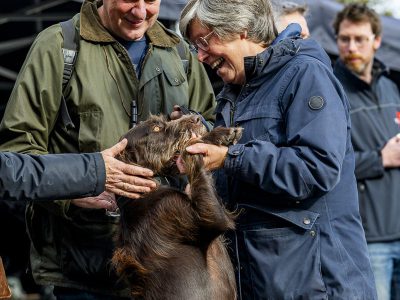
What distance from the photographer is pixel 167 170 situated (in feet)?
13.5

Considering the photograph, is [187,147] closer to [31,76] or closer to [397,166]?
[31,76]

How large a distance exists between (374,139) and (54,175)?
3.15 m

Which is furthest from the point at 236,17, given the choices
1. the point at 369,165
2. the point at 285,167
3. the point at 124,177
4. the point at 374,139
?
the point at 374,139

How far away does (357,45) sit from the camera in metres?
6.44

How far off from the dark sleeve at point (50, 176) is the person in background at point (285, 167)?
0.42 m

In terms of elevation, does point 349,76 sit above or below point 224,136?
below

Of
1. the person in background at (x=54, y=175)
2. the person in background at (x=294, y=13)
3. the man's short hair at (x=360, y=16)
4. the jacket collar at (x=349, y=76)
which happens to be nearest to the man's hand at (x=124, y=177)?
the person in background at (x=54, y=175)

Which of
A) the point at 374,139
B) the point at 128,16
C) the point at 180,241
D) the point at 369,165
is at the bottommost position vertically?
the point at 369,165

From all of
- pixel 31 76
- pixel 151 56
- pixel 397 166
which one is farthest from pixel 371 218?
pixel 31 76

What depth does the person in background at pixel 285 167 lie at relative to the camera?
360cm

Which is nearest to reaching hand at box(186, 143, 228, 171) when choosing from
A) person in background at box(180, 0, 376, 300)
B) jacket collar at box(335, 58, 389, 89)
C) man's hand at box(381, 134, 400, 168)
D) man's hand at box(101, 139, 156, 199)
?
person in background at box(180, 0, 376, 300)

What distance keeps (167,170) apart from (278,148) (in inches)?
26.2

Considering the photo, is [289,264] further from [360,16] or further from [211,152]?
[360,16]

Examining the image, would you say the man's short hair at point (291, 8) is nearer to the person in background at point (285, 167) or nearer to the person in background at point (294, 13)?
the person in background at point (294, 13)
